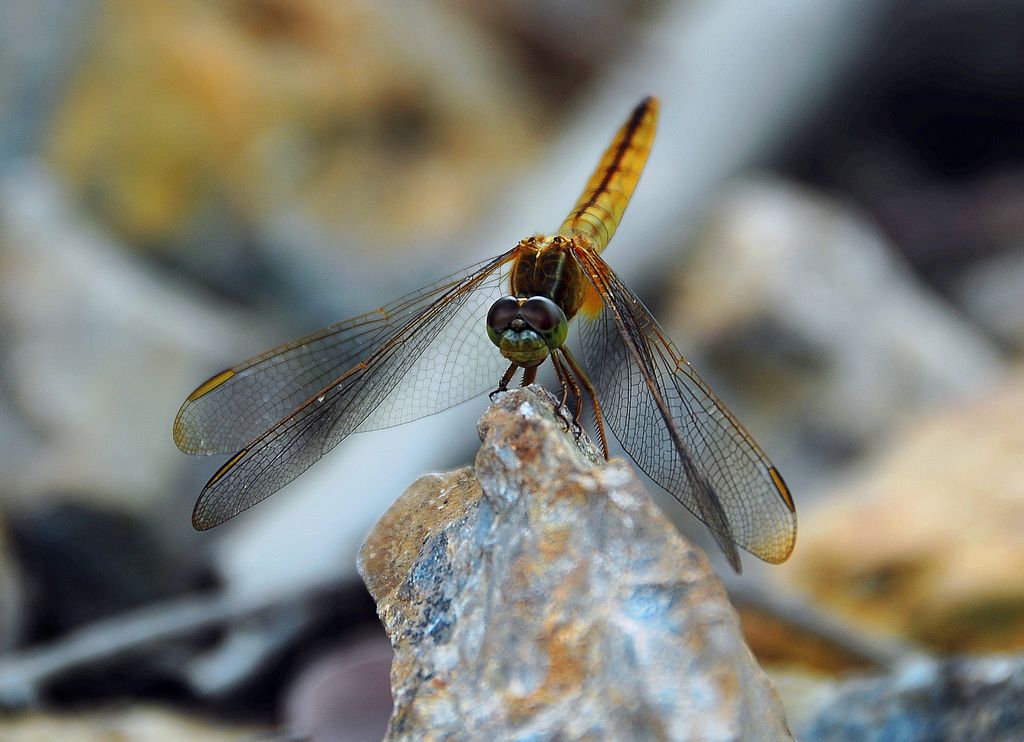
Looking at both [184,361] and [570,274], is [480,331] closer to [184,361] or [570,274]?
[570,274]

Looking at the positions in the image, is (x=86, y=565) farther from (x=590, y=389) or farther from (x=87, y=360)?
(x=590, y=389)

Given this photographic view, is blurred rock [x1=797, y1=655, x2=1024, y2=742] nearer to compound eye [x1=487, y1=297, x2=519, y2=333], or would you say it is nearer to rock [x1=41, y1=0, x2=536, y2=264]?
compound eye [x1=487, y1=297, x2=519, y2=333]

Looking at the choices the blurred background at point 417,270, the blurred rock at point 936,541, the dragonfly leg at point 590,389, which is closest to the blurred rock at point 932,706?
the blurred background at point 417,270

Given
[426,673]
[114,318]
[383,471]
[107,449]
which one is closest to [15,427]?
[107,449]

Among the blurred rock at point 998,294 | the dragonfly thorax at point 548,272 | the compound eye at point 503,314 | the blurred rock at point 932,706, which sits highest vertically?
the blurred rock at point 998,294

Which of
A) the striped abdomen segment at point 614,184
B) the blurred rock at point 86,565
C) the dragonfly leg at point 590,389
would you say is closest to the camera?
the dragonfly leg at point 590,389

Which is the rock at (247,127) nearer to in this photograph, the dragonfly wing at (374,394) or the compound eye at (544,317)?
the dragonfly wing at (374,394)

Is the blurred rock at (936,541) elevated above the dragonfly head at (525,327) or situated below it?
below

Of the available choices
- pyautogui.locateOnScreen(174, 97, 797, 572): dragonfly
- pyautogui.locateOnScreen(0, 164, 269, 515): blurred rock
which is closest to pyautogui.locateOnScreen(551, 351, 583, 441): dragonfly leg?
pyautogui.locateOnScreen(174, 97, 797, 572): dragonfly
